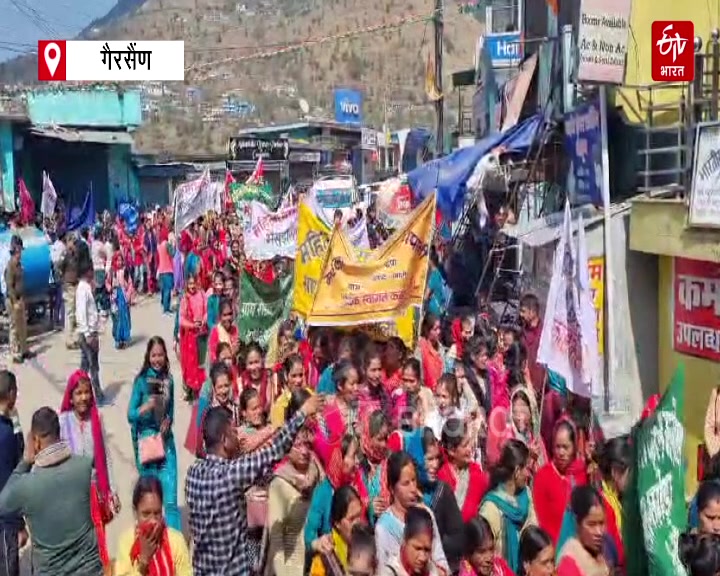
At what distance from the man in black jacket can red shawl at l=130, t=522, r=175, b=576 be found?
4.52ft

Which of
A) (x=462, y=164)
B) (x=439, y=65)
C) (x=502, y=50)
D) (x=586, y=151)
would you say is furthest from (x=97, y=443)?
(x=439, y=65)

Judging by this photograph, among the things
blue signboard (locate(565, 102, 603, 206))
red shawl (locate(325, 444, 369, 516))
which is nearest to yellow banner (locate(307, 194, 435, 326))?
blue signboard (locate(565, 102, 603, 206))

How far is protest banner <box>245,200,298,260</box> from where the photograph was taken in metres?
12.4

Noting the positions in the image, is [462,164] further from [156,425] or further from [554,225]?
[156,425]

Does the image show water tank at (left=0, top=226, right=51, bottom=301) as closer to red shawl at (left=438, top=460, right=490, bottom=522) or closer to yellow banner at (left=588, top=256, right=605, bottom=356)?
yellow banner at (left=588, top=256, right=605, bottom=356)

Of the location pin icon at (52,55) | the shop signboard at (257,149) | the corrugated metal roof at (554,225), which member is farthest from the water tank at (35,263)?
the shop signboard at (257,149)

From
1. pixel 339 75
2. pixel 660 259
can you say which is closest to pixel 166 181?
pixel 660 259

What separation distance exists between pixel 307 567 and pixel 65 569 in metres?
1.10

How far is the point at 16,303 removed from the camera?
13781 millimetres

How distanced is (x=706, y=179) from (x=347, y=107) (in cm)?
5612

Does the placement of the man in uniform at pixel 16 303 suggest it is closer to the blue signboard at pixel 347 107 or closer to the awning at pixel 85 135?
the awning at pixel 85 135

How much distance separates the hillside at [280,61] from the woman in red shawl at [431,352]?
60.0m

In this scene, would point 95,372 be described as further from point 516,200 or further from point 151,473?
point 516,200

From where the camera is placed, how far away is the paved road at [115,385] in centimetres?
848
